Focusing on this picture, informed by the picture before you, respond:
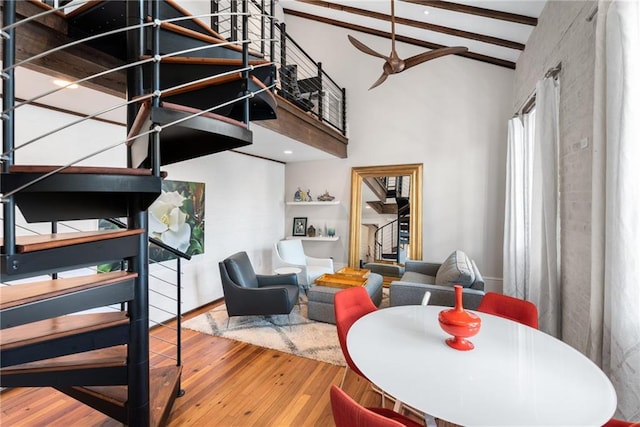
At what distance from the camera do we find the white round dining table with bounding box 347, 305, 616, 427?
0.93 m

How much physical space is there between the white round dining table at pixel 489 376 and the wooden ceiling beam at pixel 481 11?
3.13 meters

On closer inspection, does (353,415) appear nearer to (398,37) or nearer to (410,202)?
(410,202)

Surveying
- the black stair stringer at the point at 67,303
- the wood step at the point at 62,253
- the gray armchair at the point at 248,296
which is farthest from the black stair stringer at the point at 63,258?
the gray armchair at the point at 248,296

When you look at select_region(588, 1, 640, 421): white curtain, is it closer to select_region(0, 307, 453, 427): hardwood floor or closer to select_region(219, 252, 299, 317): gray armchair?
select_region(0, 307, 453, 427): hardwood floor

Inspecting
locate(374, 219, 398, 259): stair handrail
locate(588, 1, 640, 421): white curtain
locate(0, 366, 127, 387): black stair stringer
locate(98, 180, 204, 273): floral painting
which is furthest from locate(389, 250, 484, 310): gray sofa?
locate(98, 180, 204, 273): floral painting

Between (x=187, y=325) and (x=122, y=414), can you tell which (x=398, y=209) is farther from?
(x=122, y=414)

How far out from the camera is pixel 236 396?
7.19 feet

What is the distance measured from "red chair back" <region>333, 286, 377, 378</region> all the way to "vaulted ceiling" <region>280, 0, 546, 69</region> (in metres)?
3.18

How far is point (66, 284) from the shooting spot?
47.5 inches

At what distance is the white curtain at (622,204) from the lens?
1268mm

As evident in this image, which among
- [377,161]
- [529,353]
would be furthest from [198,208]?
[529,353]

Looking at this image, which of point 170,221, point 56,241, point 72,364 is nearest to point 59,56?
point 56,241

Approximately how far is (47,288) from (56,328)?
11.2 inches

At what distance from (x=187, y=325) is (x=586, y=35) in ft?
14.5
